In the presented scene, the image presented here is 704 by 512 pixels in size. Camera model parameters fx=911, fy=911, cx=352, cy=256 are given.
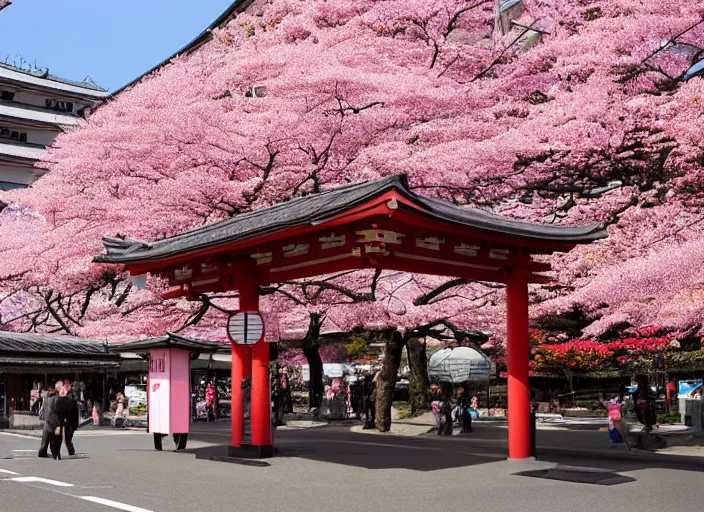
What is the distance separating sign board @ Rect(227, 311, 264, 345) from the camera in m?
15.1

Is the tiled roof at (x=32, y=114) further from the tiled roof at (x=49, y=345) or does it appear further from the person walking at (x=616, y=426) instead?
the person walking at (x=616, y=426)

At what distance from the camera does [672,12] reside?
880 inches

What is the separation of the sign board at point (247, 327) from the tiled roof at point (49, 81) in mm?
54447

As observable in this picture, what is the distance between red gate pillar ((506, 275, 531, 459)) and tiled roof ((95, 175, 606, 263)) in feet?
4.55

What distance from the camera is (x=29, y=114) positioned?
68.3 meters

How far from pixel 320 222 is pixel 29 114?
6141cm

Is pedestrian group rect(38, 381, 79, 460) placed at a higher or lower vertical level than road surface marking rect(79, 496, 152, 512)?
higher

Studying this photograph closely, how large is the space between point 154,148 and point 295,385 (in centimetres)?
2315

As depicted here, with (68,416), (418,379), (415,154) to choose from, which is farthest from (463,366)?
(68,416)

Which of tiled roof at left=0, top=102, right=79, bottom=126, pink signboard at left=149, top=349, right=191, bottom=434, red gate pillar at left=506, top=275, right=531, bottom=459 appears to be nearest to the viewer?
red gate pillar at left=506, top=275, right=531, bottom=459

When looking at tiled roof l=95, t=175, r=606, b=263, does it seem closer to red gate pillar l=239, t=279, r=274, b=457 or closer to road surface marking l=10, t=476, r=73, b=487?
red gate pillar l=239, t=279, r=274, b=457

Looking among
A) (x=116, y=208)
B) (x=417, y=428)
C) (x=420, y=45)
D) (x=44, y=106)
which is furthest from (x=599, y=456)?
(x=44, y=106)

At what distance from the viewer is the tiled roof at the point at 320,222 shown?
41.0 ft

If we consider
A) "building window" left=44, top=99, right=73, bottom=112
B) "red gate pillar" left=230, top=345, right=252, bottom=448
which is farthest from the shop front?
"building window" left=44, top=99, right=73, bottom=112
